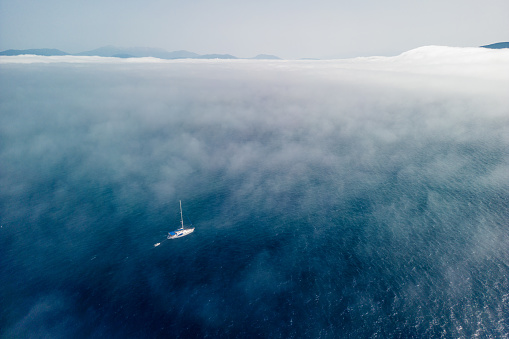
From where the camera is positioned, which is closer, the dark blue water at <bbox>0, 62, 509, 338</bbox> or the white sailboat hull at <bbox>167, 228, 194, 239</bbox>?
the dark blue water at <bbox>0, 62, 509, 338</bbox>

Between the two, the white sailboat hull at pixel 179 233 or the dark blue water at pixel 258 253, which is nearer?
the dark blue water at pixel 258 253

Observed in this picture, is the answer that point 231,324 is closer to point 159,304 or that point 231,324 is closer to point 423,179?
point 159,304

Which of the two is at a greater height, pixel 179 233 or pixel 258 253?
pixel 179 233

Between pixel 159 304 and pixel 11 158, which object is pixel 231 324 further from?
pixel 11 158

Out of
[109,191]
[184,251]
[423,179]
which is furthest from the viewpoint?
[423,179]

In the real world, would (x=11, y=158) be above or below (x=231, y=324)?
above

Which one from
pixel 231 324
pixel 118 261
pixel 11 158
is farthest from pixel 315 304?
pixel 11 158

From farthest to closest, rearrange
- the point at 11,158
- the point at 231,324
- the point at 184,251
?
the point at 11,158
the point at 184,251
the point at 231,324

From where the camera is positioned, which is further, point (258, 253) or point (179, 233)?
point (179, 233)

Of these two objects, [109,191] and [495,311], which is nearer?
[495,311]

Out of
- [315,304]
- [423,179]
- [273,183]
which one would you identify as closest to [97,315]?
[315,304]
